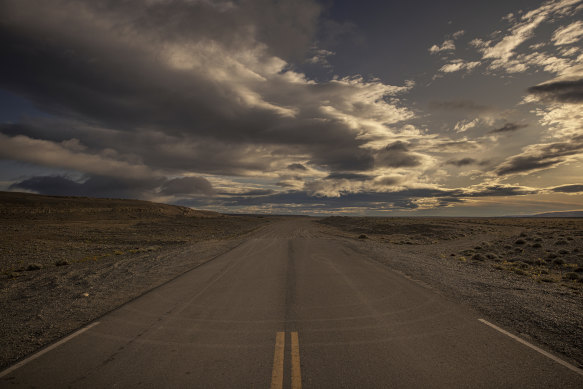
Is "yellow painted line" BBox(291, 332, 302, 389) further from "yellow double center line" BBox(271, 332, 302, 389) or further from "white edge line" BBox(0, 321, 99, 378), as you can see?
"white edge line" BBox(0, 321, 99, 378)

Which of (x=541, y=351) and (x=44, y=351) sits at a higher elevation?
(x=541, y=351)

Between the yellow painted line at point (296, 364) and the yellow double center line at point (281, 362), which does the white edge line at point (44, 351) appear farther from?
the yellow painted line at point (296, 364)

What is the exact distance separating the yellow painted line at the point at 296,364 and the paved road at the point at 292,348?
0.02 meters

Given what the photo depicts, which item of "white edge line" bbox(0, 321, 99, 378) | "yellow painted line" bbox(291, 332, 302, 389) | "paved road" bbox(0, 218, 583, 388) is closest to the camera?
"yellow painted line" bbox(291, 332, 302, 389)

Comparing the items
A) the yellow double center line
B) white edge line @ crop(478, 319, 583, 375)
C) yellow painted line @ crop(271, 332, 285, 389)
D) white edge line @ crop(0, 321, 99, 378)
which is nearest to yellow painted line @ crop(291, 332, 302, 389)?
the yellow double center line

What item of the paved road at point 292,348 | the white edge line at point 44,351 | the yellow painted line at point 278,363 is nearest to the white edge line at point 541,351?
the paved road at point 292,348

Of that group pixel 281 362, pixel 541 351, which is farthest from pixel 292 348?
pixel 541 351

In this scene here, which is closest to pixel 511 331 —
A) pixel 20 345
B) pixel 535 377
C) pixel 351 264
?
pixel 535 377

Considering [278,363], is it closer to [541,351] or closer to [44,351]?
[44,351]

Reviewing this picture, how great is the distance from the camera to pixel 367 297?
840 centimetres

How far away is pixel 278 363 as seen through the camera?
459 cm

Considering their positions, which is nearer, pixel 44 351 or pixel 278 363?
pixel 278 363

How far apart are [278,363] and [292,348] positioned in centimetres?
56

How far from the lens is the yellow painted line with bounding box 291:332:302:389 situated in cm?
407
